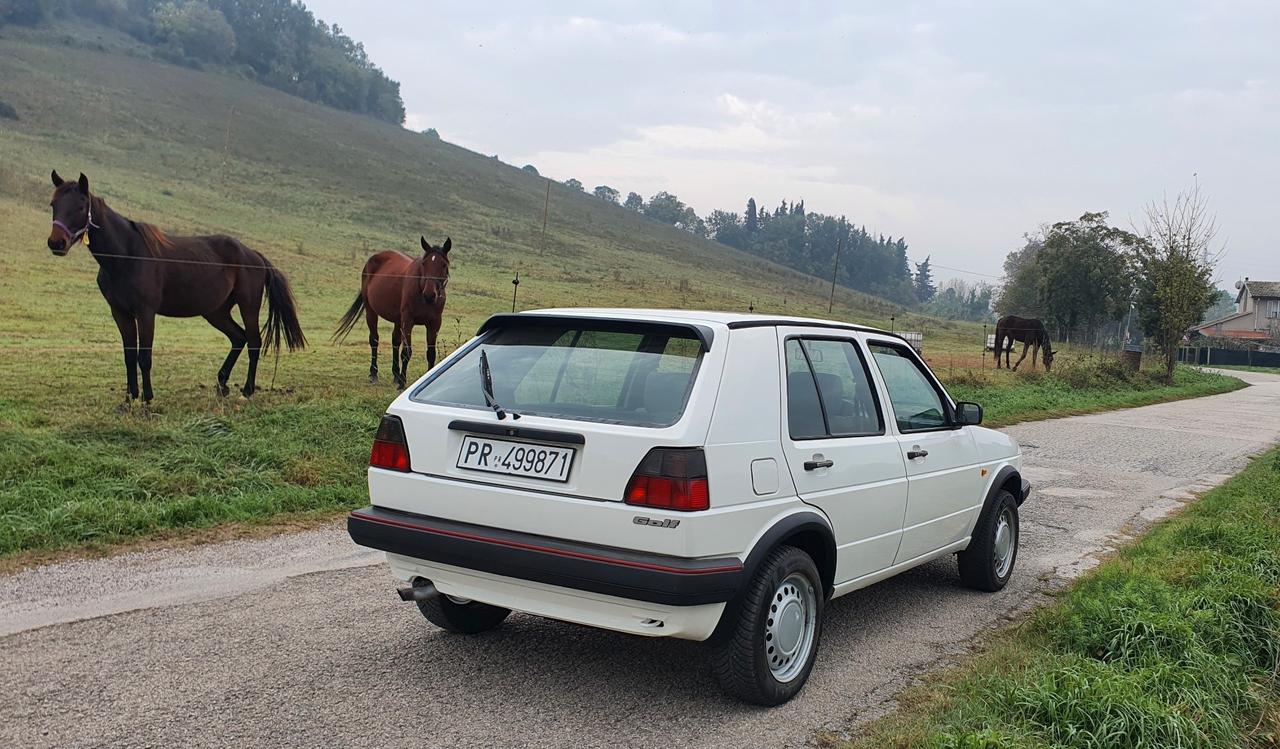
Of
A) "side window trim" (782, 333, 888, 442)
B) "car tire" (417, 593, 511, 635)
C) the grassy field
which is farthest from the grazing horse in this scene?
"car tire" (417, 593, 511, 635)

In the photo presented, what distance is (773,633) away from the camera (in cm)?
416

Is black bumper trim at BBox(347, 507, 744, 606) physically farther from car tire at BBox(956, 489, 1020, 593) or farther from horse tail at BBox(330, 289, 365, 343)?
horse tail at BBox(330, 289, 365, 343)

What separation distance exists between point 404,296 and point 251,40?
109241 millimetres

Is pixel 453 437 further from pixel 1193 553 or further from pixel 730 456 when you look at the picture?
pixel 1193 553

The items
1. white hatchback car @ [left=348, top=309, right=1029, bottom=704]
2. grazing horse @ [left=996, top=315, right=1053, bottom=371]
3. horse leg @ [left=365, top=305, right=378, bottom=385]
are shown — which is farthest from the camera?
grazing horse @ [left=996, top=315, right=1053, bottom=371]

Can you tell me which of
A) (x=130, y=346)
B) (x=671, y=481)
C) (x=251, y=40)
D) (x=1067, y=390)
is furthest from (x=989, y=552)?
(x=251, y=40)

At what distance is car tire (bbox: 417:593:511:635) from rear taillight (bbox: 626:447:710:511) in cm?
134

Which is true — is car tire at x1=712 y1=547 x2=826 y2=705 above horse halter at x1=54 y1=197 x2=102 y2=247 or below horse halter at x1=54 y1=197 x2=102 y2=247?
below

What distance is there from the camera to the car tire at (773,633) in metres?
3.98

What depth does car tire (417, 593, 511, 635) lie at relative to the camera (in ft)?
15.6

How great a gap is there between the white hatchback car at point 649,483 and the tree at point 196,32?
362 feet

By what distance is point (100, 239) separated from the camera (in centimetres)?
991

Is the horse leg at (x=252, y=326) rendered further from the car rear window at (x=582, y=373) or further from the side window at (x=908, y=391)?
the side window at (x=908, y=391)

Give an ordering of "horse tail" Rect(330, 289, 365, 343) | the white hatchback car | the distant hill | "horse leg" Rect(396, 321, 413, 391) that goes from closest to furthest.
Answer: the white hatchback car → "horse leg" Rect(396, 321, 413, 391) → "horse tail" Rect(330, 289, 365, 343) → the distant hill
